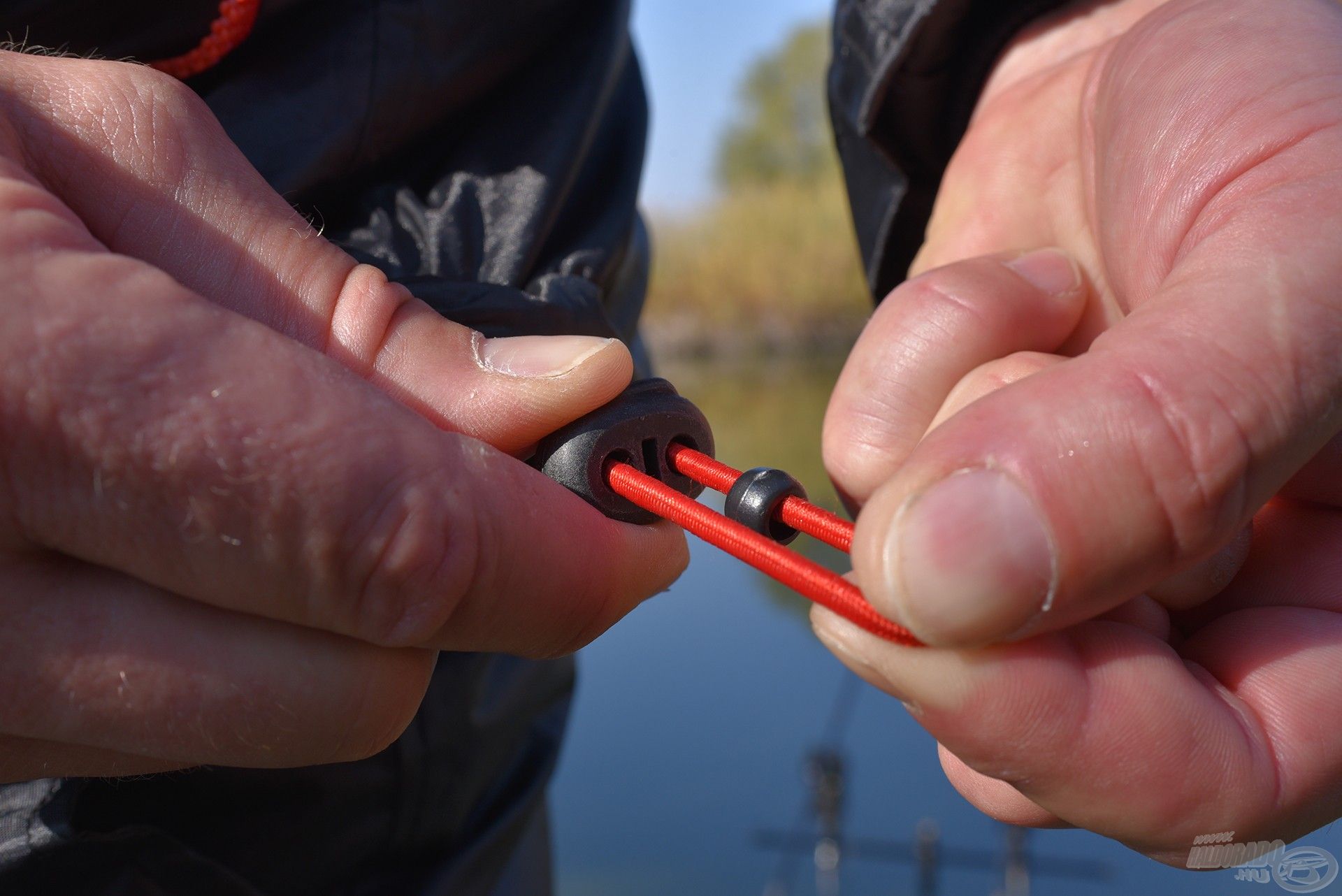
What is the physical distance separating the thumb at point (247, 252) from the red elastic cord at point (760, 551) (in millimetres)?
90

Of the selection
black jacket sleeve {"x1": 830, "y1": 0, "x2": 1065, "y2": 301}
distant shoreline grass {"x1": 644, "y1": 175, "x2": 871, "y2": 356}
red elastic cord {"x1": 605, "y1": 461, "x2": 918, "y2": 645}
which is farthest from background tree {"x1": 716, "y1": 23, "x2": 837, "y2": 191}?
red elastic cord {"x1": 605, "y1": 461, "x2": 918, "y2": 645}

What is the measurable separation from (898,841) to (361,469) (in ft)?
10.7

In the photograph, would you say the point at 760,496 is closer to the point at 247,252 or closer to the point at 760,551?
the point at 760,551

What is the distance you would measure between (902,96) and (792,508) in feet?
2.97

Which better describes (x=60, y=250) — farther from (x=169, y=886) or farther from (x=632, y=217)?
(x=632, y=217)

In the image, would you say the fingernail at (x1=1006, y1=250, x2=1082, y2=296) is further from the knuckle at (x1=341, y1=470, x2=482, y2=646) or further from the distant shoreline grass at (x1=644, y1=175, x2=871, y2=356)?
the distant shoreline grass at (x1=644, y1=175, x2=871, y2=356)

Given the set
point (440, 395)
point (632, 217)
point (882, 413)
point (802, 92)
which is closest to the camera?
point (440, 395)

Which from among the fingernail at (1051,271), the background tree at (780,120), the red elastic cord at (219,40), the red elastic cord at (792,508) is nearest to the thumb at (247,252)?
the red elastic cord at (792,508)

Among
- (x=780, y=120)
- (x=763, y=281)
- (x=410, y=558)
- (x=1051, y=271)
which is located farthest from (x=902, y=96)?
(x=780, y=120)

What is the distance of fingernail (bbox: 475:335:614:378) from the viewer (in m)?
0.85

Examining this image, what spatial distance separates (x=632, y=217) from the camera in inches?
50.1

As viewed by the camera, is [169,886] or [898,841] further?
[898,841]

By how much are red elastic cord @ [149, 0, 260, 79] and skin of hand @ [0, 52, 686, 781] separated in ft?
0.74

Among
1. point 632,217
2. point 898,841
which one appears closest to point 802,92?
point 898,841
